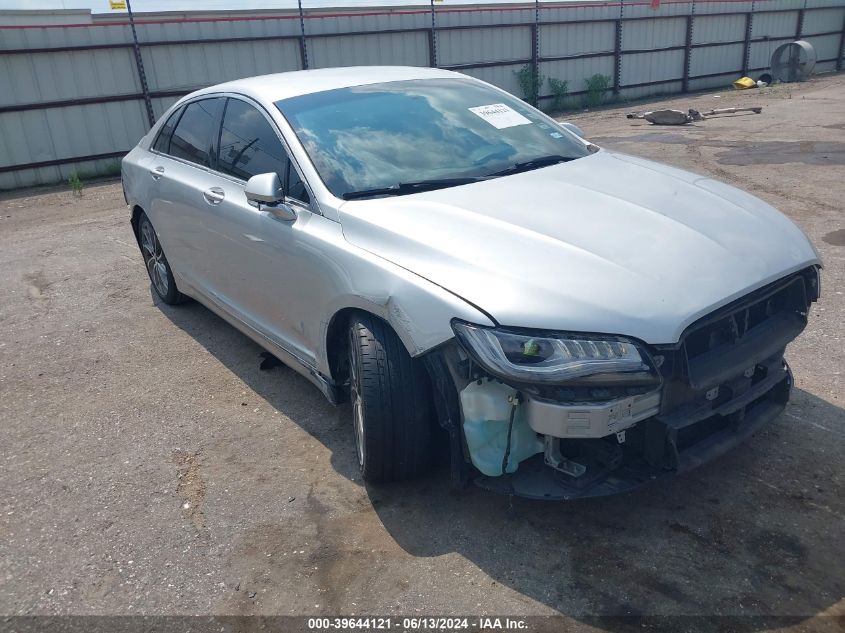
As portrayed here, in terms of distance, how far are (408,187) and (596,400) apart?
1402 mm

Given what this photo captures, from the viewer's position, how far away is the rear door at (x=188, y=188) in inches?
175

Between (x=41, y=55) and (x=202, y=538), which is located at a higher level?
(x=41, y=55)

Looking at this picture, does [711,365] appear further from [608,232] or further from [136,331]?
[136,331]

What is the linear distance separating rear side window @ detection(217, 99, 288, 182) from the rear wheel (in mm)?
1423

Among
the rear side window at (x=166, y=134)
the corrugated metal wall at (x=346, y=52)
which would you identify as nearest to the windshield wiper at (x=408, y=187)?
the rear side window at (x=166, y=134)

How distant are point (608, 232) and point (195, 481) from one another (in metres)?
2.16

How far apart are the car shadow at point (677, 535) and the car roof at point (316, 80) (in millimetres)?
1979

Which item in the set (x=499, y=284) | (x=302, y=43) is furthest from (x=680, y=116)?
(x=499, y=284)

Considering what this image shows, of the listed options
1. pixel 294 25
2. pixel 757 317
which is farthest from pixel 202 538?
pixel 294 25

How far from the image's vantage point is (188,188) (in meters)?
4.55

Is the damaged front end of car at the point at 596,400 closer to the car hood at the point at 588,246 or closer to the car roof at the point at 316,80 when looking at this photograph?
the car hood at the point at 588,246

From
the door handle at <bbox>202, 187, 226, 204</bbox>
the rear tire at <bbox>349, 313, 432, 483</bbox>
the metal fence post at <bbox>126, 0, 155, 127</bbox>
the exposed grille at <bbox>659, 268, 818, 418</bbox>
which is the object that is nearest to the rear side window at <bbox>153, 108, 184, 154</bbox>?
the door handle at <bbox>202, 187, 226, 204</bbox>

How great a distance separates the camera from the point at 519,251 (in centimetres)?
277

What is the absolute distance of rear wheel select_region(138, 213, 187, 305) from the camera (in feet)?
18.1
